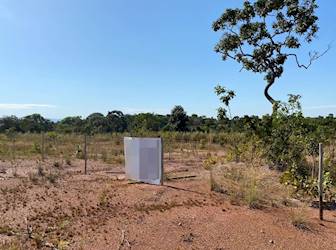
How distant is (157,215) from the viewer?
A: 7.25 meters

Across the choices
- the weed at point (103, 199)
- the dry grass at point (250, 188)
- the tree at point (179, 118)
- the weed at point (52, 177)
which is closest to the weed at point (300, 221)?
the dry grass at point (250, 188)

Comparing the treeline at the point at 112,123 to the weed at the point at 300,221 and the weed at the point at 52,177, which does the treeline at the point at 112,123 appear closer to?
the weed at the point at 52,177

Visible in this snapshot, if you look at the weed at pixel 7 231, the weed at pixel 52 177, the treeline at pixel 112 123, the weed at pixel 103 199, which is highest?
the treeline at pixel 112 123

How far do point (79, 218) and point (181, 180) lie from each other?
14.9 feet

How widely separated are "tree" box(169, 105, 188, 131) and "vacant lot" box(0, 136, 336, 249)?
27.0m

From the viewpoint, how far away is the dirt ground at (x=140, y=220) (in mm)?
A: 5750

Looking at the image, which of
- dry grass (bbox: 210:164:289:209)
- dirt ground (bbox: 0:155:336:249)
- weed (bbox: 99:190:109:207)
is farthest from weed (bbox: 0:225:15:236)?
dry grass (bbox: 210:164:289:209)

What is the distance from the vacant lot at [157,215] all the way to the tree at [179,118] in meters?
27.0

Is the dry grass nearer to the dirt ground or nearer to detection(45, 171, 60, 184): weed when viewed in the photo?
the dirt ground

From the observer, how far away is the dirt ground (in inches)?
226

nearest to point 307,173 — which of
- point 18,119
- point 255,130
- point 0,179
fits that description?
→ point 255,130

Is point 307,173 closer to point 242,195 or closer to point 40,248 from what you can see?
point 242,195

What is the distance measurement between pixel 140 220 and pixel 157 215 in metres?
0.44

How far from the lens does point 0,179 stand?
1123 cm
